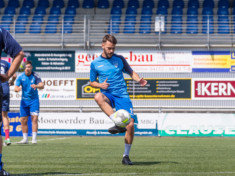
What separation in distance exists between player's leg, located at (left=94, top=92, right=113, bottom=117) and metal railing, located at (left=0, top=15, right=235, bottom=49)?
14.7 meters

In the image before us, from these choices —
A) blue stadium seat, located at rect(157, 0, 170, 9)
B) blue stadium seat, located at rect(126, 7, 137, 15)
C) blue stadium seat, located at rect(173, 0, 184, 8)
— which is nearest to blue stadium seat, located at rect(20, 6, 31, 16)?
blue stadium seat, located at rect(126, 7, 137, 15)

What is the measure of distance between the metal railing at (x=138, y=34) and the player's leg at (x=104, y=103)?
48.3 feet

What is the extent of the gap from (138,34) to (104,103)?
648 inches

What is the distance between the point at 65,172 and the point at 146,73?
16.1 meters

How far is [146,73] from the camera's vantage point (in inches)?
869

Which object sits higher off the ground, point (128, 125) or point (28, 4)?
point (28, 4)

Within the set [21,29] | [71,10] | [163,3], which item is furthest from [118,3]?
[21,29]

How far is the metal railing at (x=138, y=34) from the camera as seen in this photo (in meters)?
22.5

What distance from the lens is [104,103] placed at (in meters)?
7.45

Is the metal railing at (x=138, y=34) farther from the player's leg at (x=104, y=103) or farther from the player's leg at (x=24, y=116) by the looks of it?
the player's leg at (x=104, y=103)

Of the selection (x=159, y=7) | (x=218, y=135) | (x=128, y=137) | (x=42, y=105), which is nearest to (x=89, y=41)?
(x=42, y=105)

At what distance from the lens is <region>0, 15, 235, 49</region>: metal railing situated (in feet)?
74.0

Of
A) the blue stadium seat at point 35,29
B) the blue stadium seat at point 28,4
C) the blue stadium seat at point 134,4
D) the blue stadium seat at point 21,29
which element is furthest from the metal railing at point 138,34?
the blue stadium seat at point 28,4

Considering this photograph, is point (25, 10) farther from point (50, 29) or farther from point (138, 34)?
point (138, 34)
